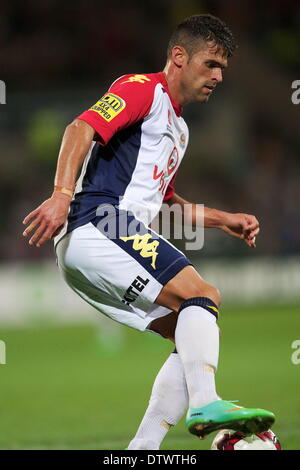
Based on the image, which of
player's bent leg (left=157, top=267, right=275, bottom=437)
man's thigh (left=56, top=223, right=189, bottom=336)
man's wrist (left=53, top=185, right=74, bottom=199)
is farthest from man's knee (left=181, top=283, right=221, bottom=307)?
man's wrist (left=53, top=185, right=74, bottom=199)

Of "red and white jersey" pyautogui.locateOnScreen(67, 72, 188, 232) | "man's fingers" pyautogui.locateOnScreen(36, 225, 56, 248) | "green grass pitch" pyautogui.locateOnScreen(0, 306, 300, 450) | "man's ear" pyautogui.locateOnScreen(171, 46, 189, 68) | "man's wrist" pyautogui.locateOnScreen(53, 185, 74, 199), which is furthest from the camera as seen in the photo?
"green grass pitch" pyautogui.locateOnScreen(0, 306, 300, 450)

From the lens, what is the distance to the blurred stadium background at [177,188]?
8211 mm

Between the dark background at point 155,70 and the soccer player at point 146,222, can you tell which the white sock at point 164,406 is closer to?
the soccer player at point 146,222

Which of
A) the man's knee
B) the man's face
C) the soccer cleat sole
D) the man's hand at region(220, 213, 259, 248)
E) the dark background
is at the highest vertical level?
the dark background

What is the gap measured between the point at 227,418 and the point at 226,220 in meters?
1.46

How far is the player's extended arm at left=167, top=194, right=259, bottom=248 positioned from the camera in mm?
4469

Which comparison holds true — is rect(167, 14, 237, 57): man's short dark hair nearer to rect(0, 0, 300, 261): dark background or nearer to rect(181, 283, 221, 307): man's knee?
rect(181, 283, 221, 307): man's knee

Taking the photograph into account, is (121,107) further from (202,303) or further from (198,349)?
(198,349)

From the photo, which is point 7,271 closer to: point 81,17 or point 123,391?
point 123,391

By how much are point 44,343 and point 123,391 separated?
463 cm

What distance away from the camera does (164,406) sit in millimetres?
4094

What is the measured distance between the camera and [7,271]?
14.4 m

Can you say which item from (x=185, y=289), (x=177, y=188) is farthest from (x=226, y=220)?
(x=177, y=188)
